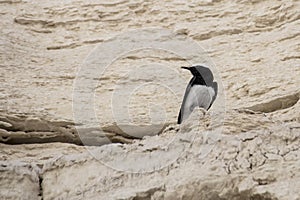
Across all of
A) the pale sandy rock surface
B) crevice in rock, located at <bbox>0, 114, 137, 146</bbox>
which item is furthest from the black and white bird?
crevice in rock, located at <bbox>0, 114, 137, 146</bbox>

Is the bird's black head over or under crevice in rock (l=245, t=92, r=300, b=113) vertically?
over

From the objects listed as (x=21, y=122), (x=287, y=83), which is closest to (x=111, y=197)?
(x=21, y=122)

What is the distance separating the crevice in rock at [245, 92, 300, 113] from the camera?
4.84 m

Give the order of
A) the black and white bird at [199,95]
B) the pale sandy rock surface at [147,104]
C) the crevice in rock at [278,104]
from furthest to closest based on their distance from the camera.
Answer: the crevice in rock at [278,104], the black and white bird at [199,95], the pale sandy rock surface at [147,104]

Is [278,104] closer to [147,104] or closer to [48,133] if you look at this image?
[147,104]

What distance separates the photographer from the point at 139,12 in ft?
20.7

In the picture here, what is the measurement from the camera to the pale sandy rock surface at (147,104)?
3203 mm

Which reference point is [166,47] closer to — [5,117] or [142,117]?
[142,117]

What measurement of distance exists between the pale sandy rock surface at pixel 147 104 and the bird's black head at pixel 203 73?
0.31 metres

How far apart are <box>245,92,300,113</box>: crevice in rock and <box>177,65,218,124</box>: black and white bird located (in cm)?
35

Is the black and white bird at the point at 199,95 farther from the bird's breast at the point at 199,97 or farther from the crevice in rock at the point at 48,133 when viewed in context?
the crevice in rock at the point at 48,133

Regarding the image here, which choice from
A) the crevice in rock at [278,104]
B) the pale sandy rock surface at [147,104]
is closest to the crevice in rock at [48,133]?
the pale sandy rock surface at [147,104]

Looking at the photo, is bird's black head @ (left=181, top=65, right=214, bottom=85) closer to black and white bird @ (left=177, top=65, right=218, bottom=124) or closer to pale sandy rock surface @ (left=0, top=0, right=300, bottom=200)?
black and white bird @ (left=177, top=65, right=218, bottom=124)

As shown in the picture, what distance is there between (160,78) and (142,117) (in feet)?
2.05
